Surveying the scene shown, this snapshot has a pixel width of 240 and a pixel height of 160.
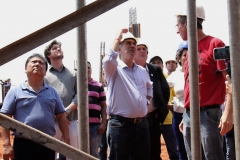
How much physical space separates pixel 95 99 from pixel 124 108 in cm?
152

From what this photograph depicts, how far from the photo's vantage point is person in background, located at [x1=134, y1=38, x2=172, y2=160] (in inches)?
217

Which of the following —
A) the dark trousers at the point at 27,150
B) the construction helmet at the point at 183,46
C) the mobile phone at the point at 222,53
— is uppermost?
the construction helmet at the point at 183,46

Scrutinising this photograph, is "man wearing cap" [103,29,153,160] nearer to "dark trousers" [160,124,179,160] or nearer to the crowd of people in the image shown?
the crowd of people

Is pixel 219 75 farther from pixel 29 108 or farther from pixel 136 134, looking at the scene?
Result: pixel 29 108

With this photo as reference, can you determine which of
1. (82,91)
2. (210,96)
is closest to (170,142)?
(210,96)

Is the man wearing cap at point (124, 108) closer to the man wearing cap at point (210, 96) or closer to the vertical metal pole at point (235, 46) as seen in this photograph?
the man wearing cap at point (210, 96)

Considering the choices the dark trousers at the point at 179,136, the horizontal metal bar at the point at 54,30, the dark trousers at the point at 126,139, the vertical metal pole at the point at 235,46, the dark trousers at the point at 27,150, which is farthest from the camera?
the dark trousers at the point at 179,136

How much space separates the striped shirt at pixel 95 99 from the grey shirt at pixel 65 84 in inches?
17.7

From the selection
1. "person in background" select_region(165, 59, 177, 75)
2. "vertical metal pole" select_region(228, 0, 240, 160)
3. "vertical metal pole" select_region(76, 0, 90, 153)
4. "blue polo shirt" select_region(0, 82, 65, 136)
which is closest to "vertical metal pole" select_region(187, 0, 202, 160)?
"vertical metal pole" select_region(228, 0, 240, 160)

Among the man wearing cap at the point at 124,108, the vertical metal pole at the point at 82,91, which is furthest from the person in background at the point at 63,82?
the vertical metal pole at the point at 82,91

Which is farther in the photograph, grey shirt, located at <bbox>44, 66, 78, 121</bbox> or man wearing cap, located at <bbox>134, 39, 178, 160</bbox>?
man wearing cap, located at <bbox>134, 39, 178, 160</bbox>

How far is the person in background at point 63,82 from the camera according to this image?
513 centimetres

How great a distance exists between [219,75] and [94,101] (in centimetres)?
223

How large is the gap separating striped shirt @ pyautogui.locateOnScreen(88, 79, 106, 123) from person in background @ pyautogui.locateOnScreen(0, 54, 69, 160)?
1.26m
